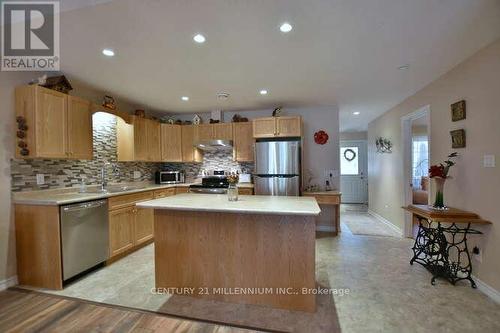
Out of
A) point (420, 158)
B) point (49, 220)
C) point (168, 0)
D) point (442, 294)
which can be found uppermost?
point (168, 0)

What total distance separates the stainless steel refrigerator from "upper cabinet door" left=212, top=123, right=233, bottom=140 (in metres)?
0.72

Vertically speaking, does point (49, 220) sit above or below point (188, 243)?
above

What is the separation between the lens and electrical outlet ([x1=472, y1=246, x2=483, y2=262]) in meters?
2.38

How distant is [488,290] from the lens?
2.24 meters

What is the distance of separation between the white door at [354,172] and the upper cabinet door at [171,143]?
5537 mm

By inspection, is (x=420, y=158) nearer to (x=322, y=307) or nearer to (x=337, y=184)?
(x=337, y=184)

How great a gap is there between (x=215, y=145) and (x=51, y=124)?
100 inches

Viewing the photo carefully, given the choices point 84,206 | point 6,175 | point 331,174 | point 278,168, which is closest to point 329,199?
point 331,174

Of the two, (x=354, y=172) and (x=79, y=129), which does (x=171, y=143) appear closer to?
(x=79, y=129)

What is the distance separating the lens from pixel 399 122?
4285 mm

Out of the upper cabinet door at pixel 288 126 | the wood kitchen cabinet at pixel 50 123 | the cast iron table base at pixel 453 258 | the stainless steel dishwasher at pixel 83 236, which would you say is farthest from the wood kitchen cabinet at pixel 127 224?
the cast iron table base at pixel 453 258

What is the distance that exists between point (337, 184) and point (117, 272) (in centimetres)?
393

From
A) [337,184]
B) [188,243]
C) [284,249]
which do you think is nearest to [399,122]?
[337,184]

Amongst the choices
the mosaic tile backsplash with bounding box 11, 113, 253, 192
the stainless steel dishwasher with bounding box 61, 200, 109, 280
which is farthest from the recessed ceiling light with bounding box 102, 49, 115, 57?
the stainless steel dishwasher with bounding box 61, 200, 109, 280
